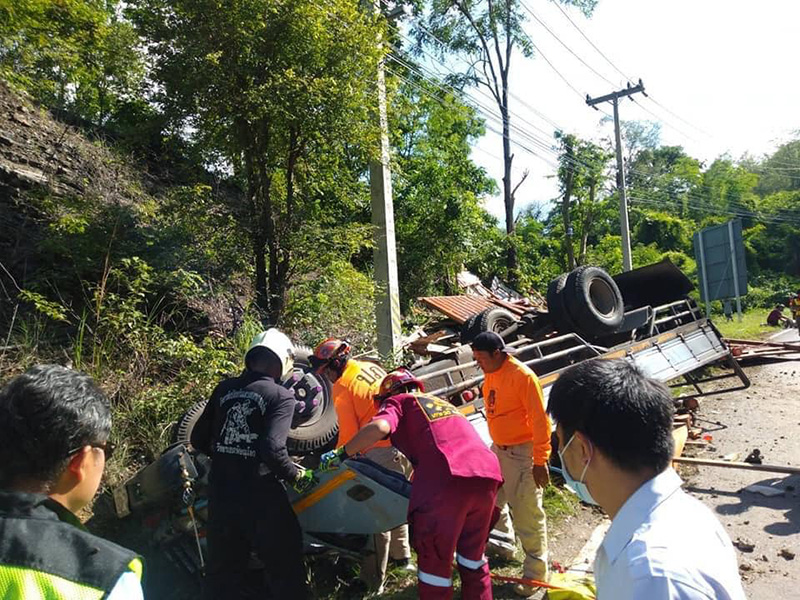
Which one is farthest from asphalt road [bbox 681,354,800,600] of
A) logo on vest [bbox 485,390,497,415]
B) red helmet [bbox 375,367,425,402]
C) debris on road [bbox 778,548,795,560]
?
red helmet [bbox 375,367,425,402]

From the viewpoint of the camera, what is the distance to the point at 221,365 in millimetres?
5754

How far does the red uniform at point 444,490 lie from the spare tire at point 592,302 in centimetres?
487

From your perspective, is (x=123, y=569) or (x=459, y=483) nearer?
(x=123, y=569)

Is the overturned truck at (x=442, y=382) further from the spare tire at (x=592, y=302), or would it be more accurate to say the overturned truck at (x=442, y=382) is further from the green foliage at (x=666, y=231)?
the green foliage at (x=666, y=231)

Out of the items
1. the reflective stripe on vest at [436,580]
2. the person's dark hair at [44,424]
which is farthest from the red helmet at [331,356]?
the person's dark hair at [44,424]

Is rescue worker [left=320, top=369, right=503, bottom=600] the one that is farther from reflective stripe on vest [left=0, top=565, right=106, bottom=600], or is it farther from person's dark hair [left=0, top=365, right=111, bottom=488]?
reflective stripe on vest [left=0, top=565, right=106, bottom=600]

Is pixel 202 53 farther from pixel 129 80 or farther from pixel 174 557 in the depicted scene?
pixel 174 557

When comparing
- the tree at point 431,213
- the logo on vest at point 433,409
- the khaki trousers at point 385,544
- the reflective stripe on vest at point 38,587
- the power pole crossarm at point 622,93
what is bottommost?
the khaki trousers at point 385,544

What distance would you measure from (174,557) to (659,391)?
348 cm

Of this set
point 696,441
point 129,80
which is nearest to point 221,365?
point 696,441

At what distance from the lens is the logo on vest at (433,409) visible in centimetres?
317

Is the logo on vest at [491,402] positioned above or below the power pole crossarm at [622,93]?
below

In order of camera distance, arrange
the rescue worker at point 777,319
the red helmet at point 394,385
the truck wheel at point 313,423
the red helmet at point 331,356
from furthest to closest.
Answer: the rescue worker at point 777,319 → the truck wheel at point 313,423 → the red helmet at point 331,356 → the red helmet at point 394,385

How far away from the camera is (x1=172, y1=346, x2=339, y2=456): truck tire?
186 inches
